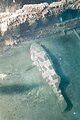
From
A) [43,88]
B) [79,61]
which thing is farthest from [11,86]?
[79,61]

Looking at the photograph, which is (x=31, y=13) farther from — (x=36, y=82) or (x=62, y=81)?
(x=62, y=81)

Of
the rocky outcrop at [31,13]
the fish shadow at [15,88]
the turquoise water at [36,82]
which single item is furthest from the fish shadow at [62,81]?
the rocky outcrop at [31,13]

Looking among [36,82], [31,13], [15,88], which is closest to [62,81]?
[36,82]

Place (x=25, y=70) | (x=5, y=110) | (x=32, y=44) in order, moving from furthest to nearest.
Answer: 1. (x=32, y=44)
2. (x=25, y=70)
3. (x=5, y=110)

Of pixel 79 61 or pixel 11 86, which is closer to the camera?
pixel 11 86

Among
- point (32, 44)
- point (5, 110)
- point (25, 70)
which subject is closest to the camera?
point (5, 110)

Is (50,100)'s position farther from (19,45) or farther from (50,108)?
(19,45)

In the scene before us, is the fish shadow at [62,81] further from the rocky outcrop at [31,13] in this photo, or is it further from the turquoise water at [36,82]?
the rocky outcrop at [31,13]
